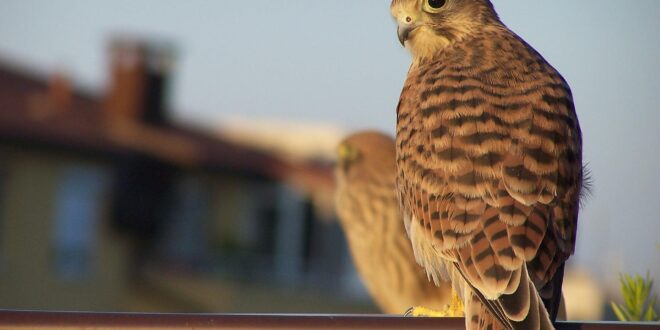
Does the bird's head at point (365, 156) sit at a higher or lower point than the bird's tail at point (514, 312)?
higher

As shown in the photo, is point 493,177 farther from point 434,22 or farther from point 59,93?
point 59,93

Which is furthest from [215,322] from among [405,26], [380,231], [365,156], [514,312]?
[365,156]

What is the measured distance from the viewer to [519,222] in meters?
2.53

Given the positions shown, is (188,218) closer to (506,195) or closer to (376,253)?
(376,253)

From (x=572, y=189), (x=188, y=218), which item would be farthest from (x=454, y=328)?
(x=188, y=218)

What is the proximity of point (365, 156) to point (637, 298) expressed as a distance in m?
2.78

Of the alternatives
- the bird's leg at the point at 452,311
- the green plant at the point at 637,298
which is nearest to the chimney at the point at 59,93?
the bird's leg at the point at 452,311

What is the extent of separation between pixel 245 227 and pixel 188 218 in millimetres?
1076

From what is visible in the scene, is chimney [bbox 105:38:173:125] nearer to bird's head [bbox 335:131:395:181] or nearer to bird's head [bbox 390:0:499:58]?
bird's head [bbox 335:131:395:181]

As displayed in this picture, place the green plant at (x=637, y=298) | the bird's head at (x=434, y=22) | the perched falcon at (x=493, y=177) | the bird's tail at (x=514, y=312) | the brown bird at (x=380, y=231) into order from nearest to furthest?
the bird's tail at (x=514, y=312) → the perched falcon at (x=493, y=177) → the green plant at (x=637, y=298) → the bird's head at (x=434, y=22) → the brown bird at (x=380, y=231)

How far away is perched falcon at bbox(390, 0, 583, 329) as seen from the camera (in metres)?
2.48

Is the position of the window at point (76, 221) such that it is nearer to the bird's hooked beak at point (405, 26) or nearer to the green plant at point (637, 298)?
the bird's hooked beak at point (405, 26)

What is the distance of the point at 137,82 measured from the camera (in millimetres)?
20719

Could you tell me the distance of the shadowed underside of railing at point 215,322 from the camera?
2.05m
